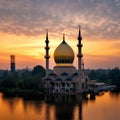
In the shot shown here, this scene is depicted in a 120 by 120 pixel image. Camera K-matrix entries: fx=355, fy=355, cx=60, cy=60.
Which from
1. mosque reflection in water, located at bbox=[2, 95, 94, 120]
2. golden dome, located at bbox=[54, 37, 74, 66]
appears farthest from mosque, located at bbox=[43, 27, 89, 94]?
mosque reflection in water, located at bbox=[2, 95, 94, 120]

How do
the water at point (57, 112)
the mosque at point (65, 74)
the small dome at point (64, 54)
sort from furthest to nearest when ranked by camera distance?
1. the small dome at point (64, 54)
2. the mosque at point (65, 74)
3. the water at point (57, 112)

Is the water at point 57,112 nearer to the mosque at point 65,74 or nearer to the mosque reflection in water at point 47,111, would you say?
the mosque reflection in water at point 47,111

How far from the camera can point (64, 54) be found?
43031 millimetres

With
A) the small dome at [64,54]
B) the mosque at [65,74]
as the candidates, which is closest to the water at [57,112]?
the mosque at [65,74]

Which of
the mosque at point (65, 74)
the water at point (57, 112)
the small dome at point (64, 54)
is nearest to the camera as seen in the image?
the water at point (57, 112)

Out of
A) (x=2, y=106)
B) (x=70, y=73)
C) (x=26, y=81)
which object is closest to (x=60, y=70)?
(x=70, y=73)

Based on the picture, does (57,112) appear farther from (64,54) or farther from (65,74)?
(64,54)

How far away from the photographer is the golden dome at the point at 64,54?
1697 inches

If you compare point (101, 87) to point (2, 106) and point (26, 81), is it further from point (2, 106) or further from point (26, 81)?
point (2, 106)

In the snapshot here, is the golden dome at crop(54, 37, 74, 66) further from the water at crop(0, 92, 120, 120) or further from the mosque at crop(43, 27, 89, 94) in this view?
the water at crop(0, 92, 120, 120)

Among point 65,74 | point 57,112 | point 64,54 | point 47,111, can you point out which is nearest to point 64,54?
point 64,54

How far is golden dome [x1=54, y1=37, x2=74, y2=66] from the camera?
43.1 m

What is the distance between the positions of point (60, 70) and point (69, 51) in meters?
2.56

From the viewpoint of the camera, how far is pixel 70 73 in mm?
43062
